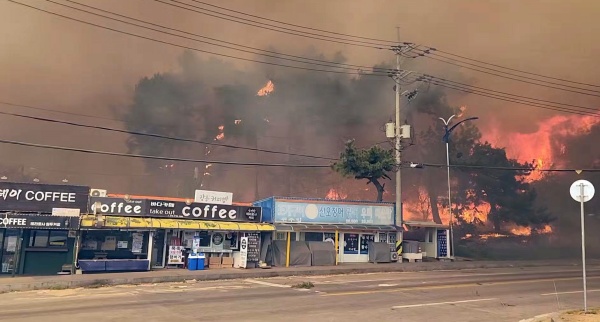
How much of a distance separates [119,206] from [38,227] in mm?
4168

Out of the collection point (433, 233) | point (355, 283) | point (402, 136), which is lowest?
point (355, 283)

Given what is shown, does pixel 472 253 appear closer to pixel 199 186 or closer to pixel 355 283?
pixel 355 283

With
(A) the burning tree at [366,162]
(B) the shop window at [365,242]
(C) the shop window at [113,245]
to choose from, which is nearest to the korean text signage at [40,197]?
(C) the shop window at [113,245]

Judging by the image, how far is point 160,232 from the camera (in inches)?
984

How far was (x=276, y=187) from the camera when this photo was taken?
3681 inches

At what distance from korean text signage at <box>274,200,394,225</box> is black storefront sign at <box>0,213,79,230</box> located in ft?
38.3

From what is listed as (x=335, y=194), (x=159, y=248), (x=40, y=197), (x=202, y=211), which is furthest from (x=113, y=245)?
(x=335, y=194)

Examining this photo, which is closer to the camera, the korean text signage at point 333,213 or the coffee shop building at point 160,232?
the coffee shop building at point 160,232

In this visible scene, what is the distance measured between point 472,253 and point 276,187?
51849 millimetres

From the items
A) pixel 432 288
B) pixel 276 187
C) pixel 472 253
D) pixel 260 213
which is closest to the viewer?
pixel 432 288

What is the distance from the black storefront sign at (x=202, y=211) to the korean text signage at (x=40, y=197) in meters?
3.48

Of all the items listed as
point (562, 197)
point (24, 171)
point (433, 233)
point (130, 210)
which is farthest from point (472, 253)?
point (24, 171)

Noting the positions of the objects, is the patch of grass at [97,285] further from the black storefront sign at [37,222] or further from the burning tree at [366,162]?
the burning tree at [366,162]

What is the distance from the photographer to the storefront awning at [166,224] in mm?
21828
